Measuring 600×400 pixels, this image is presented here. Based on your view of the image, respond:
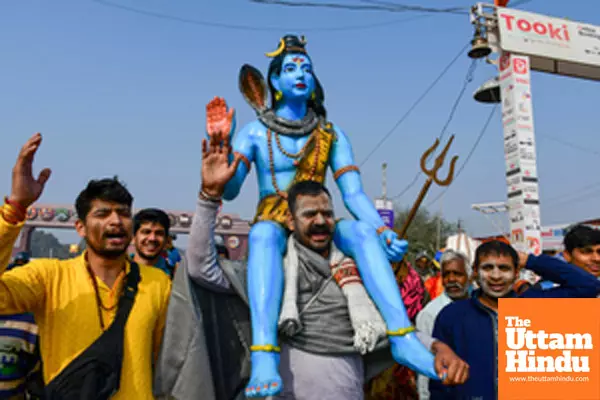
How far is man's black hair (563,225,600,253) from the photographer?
3.40 metres

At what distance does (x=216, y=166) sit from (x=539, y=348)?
1.98 metres

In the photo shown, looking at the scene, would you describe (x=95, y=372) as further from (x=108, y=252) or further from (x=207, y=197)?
(x=207, y=197)

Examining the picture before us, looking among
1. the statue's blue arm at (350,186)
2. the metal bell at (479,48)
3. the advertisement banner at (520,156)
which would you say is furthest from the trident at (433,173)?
the metal bell at (479,48)

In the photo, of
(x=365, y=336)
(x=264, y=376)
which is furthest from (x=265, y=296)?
(x=365, y=336)

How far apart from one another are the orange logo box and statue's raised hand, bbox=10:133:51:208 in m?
2.38

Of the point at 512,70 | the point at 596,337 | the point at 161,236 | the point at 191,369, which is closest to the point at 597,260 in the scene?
the point at 596,337

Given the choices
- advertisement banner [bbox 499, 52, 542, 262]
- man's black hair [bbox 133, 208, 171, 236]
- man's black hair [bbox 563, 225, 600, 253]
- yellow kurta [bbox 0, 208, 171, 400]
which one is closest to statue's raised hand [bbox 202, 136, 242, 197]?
yellow kurta [bbox 0, 208, 171, 400]

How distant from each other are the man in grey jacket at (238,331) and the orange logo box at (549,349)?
0.75 m

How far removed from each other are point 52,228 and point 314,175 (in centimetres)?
3187

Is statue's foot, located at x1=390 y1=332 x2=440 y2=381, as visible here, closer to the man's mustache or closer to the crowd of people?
the crowd of people

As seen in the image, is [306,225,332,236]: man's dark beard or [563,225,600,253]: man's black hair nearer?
[306,225,332,236]: man's dark beard

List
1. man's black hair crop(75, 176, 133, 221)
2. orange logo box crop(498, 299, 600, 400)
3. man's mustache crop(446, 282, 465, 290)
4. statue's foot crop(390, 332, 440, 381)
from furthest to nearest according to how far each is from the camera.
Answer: man's mustache crop(446, 282, 465, 290), orange logo box crop(498, 299, 600, 400), man's black hair crop(75, 176, 133, 221), statue's foot crop(390, 332, 440, 381)

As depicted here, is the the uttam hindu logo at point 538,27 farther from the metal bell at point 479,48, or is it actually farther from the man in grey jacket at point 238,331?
the man in grey jacket at point 238,331

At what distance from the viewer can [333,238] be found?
2.61 meters
